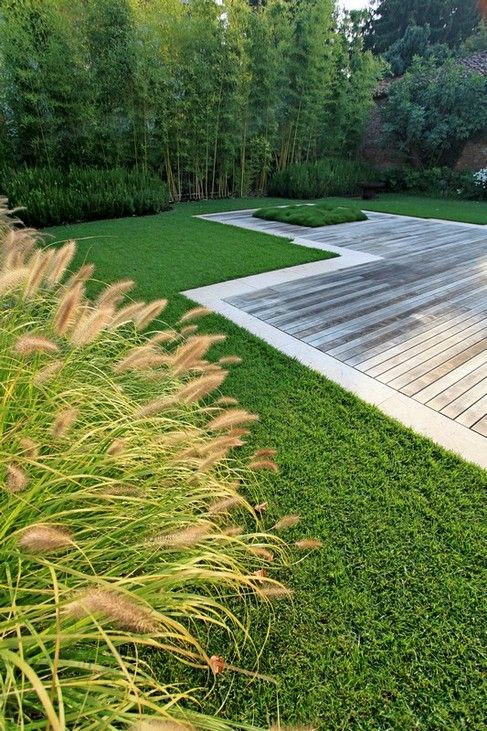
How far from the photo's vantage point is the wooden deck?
2.13m

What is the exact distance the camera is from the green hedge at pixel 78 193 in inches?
239

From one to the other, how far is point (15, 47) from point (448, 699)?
8405mm

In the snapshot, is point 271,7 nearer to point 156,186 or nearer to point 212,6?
point 212,6

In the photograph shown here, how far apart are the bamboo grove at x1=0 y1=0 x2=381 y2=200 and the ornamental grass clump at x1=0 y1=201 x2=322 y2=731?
6.89 meters

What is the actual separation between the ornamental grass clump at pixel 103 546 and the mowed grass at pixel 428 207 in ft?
26.1

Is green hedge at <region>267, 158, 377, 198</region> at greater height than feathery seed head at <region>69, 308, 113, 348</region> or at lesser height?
greater

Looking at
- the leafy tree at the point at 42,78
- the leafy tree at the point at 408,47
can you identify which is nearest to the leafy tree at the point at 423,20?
the leafy tree at the point at 408,47

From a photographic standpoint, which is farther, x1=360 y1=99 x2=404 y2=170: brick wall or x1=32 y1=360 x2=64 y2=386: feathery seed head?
x1=360 y1=99 x2=404 y2=170: brick wall

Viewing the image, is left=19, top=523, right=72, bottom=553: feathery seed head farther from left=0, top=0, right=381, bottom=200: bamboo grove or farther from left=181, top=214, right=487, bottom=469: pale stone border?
left=0, top=0, right=381, bottom=200: bamboo grove

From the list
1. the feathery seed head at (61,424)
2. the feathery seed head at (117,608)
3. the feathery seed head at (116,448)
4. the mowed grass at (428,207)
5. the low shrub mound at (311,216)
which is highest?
the mowed grass at (428,207)

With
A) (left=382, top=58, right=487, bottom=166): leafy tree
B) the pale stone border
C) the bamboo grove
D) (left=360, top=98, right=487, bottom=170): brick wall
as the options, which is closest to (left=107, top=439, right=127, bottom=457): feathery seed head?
the pale stone border

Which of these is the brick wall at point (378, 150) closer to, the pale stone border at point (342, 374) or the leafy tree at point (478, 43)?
the leafy tree at point (478, 43)

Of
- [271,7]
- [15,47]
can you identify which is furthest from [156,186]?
[271,7]

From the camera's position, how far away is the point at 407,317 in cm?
297
